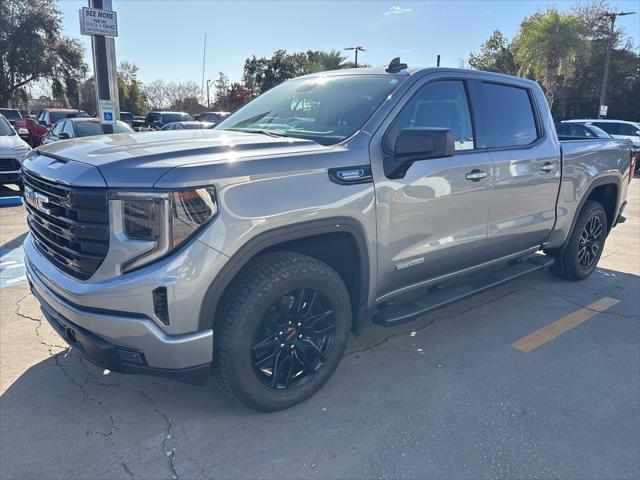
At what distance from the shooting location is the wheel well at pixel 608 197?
5387 millimetres

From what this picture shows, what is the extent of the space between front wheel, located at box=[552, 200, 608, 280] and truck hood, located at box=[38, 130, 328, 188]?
351cm

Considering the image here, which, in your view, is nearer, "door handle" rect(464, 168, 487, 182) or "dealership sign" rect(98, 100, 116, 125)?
"door handle" rect(464, 168, 487, 182)

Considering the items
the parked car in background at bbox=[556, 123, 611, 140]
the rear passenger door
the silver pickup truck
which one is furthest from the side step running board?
the parked car in background at bbox=[556, 123, 611, 140]

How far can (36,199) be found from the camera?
2732 millimetres

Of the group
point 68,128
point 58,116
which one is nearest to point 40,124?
point 58,116

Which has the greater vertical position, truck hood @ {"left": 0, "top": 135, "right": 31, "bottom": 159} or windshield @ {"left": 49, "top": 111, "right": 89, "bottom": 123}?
windshield @ {"left": 49, "top": 111, "right": 89, "bottom": 123}

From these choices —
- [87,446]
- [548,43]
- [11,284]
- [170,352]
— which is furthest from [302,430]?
[548,43]

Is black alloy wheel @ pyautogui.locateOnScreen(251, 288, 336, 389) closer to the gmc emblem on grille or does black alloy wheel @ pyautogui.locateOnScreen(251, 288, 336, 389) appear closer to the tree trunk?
the gmc emblem on grille

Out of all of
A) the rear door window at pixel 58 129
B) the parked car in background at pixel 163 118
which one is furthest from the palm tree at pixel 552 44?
the rear door window at pixel 58 129

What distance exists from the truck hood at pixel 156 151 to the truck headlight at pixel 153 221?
0.24ft

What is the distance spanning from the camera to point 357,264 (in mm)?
3029

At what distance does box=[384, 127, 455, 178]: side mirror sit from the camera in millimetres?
2846

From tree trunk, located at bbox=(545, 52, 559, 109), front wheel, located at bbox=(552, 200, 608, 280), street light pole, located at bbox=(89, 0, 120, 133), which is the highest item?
tree trunk, located at bbox=(545, 52, 559, 109)

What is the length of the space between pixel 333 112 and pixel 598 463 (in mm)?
2530
